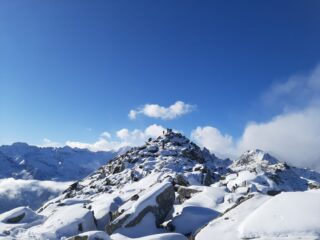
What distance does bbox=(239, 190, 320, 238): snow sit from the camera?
57.1 feet

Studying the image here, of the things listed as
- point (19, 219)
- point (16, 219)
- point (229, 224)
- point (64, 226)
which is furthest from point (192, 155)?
point (229, 224)

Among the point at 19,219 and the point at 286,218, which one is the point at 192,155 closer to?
the point at 19,219

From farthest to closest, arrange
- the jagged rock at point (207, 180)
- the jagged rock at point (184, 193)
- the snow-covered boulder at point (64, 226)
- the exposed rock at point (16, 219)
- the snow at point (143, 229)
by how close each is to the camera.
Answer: the jagged rock at point (207, 180)
the jagged rock at point (184, 193)
the exposed rock at point (16, 219)
the snow-covered boulder at point (64, 226)
the snow at point (143, 229)

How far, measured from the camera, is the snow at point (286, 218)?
17391 millimetres

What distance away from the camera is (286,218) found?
1831 centimetres

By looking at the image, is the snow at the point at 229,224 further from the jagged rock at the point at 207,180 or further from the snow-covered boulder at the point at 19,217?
the jagged rock at the point at 207,180

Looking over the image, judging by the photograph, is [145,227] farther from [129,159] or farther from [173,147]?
[173,147]

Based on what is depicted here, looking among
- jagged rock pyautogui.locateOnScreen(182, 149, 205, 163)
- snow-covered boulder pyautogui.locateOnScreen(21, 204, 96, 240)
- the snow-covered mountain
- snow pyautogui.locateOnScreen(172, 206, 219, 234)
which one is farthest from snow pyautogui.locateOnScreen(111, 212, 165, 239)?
jagged rock pyautogui.locateOnScreen(182, 149, 205, 163)

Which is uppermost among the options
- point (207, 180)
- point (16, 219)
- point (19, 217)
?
point (207, 180)

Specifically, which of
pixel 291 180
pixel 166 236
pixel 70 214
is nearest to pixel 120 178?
pixel 70 214

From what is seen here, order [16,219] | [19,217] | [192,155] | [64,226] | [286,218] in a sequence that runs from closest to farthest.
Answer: [286,218] < [64,226] < [16,219] < [19,217] < [192,155]

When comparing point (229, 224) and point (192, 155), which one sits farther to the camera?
point (192, 155)

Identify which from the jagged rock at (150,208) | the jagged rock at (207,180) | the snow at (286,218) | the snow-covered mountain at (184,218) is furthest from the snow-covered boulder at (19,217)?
the jagged rock at (207,180)

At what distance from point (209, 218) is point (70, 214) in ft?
37.7
